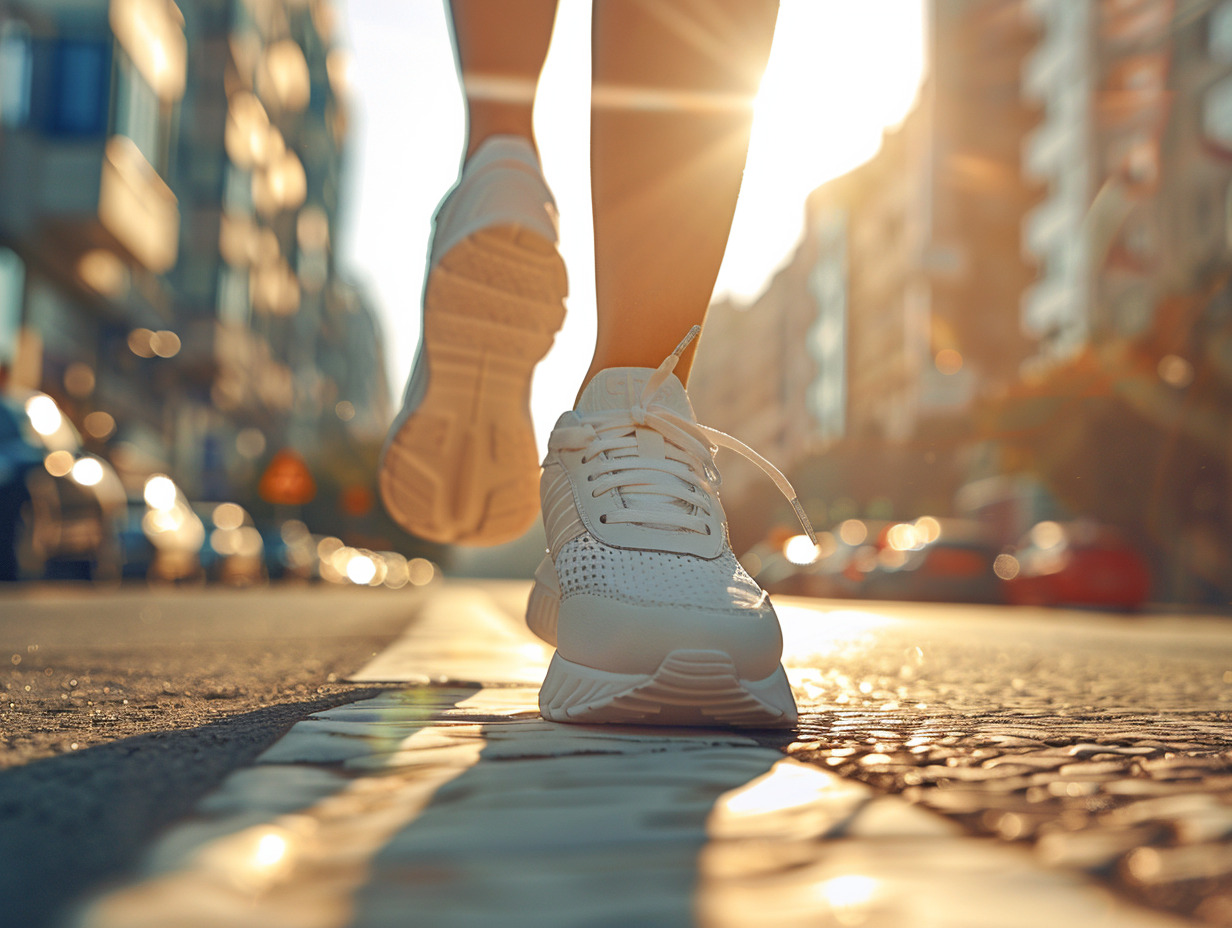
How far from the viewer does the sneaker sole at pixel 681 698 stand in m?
1.07

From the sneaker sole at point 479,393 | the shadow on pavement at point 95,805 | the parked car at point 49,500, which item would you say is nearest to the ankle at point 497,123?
the sneaker sole at point 479,393

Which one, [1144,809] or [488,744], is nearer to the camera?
[1144,809]

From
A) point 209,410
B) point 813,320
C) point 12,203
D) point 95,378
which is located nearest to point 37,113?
point 12,203

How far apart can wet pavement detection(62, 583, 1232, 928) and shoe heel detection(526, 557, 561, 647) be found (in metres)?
0.31

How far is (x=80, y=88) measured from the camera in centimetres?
1573

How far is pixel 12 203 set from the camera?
15445mm

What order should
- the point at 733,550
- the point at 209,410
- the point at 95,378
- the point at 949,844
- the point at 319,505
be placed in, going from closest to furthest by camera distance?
1. the point at 949,844
2. the point at 733,550
3. the point at 95,378
4. the point at 209,410
5. the point at 319,505

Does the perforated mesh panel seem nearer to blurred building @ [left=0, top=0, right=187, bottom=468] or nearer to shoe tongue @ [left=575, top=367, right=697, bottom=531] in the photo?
shoe tongue @ [left=575, top=367, right=697, bottom=531]

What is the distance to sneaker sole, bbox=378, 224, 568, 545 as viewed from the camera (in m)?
1.75

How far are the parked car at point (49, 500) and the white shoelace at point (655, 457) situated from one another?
617 centimetres

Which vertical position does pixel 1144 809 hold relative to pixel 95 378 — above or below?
below

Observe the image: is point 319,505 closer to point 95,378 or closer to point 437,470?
point 95,378

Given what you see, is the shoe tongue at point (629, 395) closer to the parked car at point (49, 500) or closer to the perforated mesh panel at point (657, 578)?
the perforated mesh panel at point (657, 578)

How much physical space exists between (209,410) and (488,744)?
29128 millimetres
